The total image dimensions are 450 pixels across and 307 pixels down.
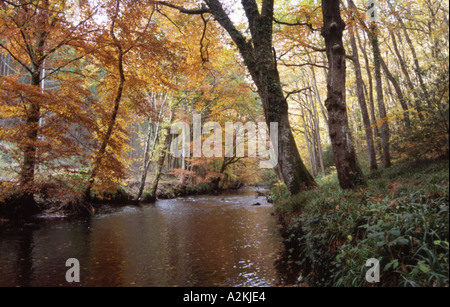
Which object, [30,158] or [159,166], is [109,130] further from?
[159,166]

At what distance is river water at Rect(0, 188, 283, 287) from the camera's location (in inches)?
154

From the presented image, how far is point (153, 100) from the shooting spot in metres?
13.2

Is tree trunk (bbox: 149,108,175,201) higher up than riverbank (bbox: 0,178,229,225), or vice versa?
tree trunk (bbox: 149,108,175,201)

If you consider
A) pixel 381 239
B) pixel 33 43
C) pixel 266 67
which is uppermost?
pixel 33 43

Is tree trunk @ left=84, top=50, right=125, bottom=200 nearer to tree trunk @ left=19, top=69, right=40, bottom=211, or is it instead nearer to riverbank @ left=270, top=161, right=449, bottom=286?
tree trunk @ left=19, top=69, right=40, bottom=211

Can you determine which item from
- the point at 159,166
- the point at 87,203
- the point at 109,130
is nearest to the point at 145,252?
the point at 109,130

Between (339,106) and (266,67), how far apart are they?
1.99 m

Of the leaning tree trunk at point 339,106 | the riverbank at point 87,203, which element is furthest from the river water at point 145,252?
the leaning tree trunk at point 339,106

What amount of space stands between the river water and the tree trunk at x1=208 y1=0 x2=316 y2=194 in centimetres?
211

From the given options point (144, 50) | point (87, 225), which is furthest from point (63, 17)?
point (87, 225)

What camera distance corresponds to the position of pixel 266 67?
6.20 metres

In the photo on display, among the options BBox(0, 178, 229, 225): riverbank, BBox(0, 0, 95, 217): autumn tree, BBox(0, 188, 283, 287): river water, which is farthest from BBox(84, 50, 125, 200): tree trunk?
BBox(0, 188, 283, 287): river water

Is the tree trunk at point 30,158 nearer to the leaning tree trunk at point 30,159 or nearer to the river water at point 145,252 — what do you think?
the leaning tree trunk at point 30,159
